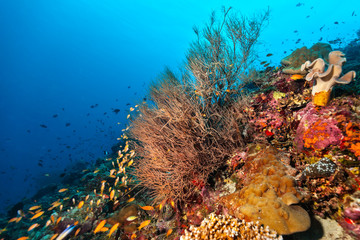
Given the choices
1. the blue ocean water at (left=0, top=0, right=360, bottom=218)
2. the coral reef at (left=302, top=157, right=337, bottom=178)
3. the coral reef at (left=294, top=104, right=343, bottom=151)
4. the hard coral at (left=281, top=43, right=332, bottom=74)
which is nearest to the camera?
the coral reef at (left=302, top=157, right=337, bottom=178)

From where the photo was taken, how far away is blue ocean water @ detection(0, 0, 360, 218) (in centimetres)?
6406

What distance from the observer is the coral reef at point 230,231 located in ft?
6.93

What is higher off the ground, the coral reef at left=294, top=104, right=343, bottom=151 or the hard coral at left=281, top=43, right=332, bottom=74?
the hard coral at left=281, top=43, right=332, bottom=74

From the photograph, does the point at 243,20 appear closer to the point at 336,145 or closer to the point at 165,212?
the point at 336,145

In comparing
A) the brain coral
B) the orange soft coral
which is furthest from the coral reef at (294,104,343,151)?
the brain coral

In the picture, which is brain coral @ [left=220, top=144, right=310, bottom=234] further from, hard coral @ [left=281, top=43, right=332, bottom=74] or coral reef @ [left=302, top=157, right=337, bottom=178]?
hard coral @ [left=281, top=43, right=332, bottom=74]

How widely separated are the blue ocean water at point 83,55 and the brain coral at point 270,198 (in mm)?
54121

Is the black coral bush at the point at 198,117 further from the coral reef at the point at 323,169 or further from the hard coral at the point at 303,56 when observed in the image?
the coral reef at the point at 323,169

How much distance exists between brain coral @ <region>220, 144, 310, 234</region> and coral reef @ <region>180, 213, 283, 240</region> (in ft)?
0.42

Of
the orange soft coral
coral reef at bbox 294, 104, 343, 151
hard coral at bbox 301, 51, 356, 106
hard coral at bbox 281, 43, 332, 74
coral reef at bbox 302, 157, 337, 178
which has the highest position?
hard coral at bbox 281, 43, 332, 74

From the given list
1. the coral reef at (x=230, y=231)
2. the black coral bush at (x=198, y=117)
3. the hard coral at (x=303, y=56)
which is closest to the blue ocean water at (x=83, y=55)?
the black coral bush at (x=198, y=117)

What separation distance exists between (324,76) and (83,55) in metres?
118

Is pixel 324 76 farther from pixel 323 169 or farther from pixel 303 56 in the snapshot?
pixel 303 56

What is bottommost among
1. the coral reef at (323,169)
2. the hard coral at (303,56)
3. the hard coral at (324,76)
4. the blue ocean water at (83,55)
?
the coral reef at (323,169)
